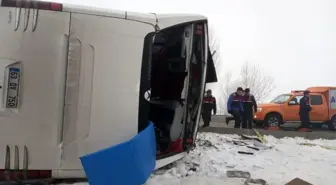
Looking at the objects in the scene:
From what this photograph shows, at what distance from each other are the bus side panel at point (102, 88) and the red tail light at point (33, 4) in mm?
184

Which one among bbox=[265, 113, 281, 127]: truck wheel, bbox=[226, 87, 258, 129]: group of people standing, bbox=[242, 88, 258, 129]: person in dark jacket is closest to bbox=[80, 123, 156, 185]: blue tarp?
bbox=[226, 87, 258, 129]: group of people standing

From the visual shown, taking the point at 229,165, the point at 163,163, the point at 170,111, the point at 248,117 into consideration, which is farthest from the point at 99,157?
the point at 248,117

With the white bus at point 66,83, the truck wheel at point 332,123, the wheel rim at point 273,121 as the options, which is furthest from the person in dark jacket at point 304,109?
the white bus at point 66,83

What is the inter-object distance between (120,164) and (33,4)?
5.94 ft

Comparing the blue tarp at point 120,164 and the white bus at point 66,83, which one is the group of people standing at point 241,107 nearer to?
the white bus at point 66,83

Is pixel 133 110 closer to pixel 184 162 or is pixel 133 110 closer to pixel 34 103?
pixel 34 103

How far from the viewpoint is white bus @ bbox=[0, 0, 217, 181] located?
3.43m

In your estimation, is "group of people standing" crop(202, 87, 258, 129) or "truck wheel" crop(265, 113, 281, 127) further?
"truck wheel" crop(265, 113, 281, 127)

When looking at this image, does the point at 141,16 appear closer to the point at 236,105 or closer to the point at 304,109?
the point at 236,105

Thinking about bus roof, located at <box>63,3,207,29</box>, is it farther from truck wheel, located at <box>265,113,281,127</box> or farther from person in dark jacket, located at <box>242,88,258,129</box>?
truck wheel, located at <box>265,113,281,127</box>

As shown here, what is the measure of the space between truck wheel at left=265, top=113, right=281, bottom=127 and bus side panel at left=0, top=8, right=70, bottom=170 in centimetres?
1206

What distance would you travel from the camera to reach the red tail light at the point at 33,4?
3.44m

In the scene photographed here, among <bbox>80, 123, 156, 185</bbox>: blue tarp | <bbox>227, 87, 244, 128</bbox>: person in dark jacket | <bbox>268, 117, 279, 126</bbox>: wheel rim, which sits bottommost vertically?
<bbox>268, 117, 279, 126</bbox>: wheel rim

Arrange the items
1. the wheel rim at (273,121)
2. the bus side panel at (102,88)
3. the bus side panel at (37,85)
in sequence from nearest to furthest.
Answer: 1. the bus side panel at (37,85)
2. the bus side panel at (102,88)
3. the wheel rim at (273,121)
